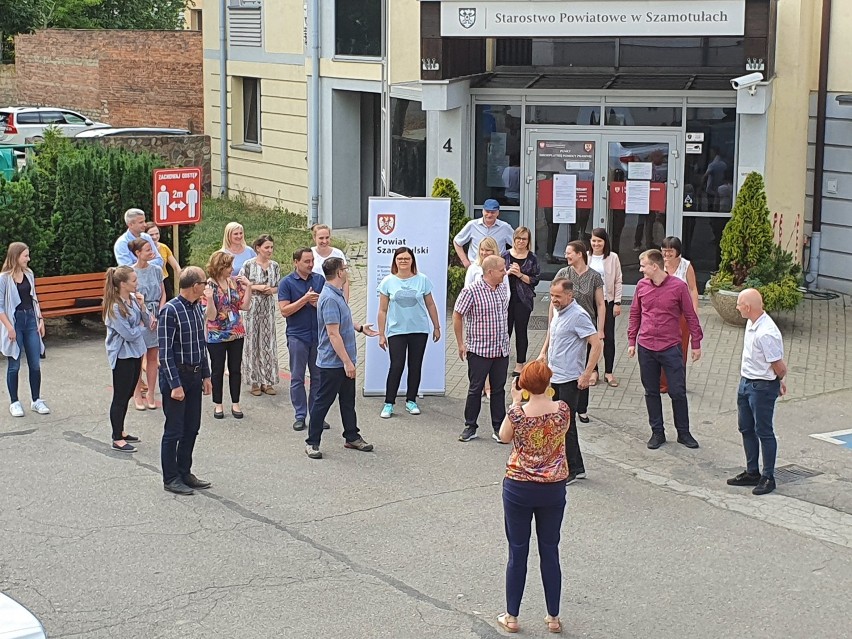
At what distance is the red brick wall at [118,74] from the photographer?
31625mm

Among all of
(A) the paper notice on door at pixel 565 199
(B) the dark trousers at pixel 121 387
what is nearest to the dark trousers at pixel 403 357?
(B) the dark trousers at pixel 121 387

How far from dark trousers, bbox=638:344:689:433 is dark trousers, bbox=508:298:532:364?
2.11 metres

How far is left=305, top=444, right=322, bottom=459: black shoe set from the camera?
10.7m

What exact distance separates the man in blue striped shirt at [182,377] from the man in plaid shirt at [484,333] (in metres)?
2.42

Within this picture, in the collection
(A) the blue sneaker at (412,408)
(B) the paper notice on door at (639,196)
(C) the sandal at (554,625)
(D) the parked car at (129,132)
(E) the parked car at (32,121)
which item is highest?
(E) the parked car at (32,121)

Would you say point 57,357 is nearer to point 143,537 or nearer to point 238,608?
point 143,537

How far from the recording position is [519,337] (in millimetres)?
13320

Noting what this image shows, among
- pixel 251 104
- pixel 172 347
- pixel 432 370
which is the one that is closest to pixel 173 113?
pixel 251 104

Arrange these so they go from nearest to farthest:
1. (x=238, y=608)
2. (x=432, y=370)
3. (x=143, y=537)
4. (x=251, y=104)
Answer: (x=238, y=608)
(x=143, y=537)
(x=432, y=370)
(x=251, y=104)

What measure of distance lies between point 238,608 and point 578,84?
1145 cm

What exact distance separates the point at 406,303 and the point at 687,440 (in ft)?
9.36

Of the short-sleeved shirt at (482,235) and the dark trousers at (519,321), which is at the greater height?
the short-sleeved shirt at (482,235)

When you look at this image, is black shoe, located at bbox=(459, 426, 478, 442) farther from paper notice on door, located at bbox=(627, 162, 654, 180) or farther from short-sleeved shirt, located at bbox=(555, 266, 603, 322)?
paper notice on door, located at bbox=(627, 162, 654, 180)

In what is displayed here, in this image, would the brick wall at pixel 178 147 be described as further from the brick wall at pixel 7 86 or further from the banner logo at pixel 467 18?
the brick wall at pixel 7 86
